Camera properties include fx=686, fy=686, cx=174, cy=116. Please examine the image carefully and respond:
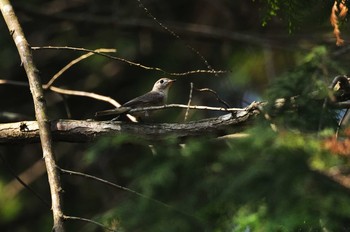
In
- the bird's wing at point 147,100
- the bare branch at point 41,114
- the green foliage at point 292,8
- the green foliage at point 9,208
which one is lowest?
the green foliage at point 9,208

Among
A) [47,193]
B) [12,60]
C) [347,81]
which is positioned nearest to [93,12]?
[12,60]

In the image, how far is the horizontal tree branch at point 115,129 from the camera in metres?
4.35

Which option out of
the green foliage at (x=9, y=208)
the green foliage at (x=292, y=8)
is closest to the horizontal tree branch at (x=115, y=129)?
the green foliage at (x=292, y=8)

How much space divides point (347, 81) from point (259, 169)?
1654 millimetres

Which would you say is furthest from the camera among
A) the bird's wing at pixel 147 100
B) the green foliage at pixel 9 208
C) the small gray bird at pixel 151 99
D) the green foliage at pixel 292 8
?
the green foliage at pixel 9 208

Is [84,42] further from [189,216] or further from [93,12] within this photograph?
[189,216]

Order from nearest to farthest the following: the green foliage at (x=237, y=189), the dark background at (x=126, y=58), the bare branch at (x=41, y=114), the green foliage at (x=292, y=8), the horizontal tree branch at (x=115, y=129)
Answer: the green foliage at (x=237, y=189) < the bare branch at (x=41, y=114) < the green foliage at (x=292, y=8) < the horizontal tree branch at (x=115, y=129) < the dark background at (x=126, y=58)

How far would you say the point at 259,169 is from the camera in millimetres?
2352

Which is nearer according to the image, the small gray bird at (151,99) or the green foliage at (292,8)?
the green foliage at (292,8)

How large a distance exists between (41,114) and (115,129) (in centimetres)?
60

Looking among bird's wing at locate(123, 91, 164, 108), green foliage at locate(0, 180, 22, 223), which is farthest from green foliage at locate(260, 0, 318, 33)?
green foliage at locate(0, 180, 22, 223)

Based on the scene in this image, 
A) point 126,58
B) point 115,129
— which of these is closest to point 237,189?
point 115,129

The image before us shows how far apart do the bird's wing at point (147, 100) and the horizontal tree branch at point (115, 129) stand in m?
0.92

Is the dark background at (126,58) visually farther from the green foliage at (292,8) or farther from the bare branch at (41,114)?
the bare branch at (41,114)
